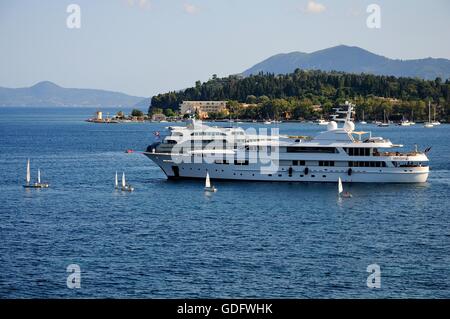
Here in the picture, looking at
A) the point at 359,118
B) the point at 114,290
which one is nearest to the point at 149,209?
the point at 114,290

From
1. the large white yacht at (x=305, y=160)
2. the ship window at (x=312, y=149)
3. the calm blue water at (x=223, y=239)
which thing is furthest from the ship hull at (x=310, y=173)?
the ship window at (x=312, y=149)

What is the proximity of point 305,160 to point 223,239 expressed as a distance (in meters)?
22.5

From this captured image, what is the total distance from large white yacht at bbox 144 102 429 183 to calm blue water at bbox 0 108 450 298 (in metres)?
1.31

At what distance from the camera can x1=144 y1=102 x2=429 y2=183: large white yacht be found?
190 feet

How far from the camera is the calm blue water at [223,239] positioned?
95.1 feet

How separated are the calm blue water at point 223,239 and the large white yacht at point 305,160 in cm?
131

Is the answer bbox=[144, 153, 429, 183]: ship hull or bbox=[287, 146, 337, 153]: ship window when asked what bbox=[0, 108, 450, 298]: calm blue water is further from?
bbox=[287, 146, 337, 153]: ship window

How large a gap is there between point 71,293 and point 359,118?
176056 millimetres

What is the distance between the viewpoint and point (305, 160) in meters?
58.4

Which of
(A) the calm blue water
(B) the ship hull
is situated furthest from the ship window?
(A) the calm blue water

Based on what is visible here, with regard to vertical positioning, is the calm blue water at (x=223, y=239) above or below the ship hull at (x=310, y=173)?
below

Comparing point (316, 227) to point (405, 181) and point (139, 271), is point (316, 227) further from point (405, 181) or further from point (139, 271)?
point (405, 181)

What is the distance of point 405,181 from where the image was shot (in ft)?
192

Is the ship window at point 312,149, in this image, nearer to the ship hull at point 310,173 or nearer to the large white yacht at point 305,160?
the large white yacht at point 305,160
